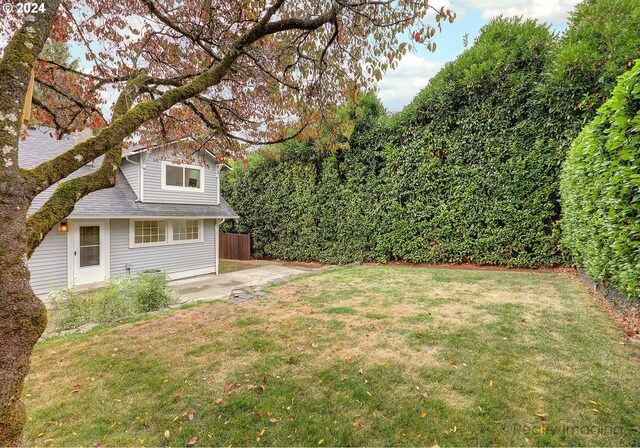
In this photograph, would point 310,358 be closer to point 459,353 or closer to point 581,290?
point 459,353

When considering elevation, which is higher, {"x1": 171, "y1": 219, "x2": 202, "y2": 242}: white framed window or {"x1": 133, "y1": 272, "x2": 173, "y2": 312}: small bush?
{"x1": 171, "y1": 219, "x2": 202, "y2": 242}: white framed window

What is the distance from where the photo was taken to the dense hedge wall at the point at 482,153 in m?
6.85

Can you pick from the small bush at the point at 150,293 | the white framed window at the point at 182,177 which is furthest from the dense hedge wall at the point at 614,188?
the white framed window at the point at 182,177

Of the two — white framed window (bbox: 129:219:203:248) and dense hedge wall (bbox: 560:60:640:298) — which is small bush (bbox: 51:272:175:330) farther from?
dense hedge wall (bbox: 560:60:640:298)

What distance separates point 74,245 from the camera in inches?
314

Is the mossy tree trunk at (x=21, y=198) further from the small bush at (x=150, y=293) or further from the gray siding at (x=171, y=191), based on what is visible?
the gray siding at (x=171, y=191)

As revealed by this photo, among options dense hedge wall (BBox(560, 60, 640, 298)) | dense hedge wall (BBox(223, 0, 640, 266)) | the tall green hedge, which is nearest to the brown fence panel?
dense hedge wall (BBox(223, 0, 640, 266))

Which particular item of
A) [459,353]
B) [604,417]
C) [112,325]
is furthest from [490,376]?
[112,325]

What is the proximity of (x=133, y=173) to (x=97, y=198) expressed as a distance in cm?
143

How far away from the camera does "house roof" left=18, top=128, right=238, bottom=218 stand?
762 centimetres

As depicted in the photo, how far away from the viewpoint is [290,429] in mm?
2154

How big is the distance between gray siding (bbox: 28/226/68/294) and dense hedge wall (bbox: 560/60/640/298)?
1055 cm

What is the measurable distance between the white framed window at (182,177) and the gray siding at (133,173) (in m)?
0.70

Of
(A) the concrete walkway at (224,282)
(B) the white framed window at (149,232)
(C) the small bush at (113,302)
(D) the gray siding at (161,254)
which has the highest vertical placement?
(B) the white framed window at (149,232)
